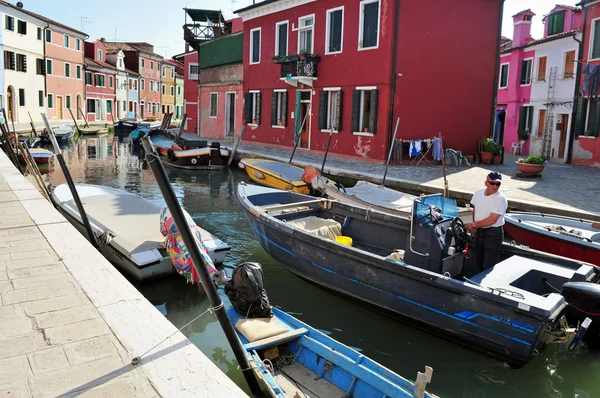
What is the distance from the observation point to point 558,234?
761cm

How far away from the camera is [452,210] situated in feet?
19.4

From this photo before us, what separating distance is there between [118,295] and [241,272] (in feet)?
4.22

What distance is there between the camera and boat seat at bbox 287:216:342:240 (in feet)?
23.6

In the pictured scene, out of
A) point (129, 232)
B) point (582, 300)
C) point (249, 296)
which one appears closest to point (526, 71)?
point (582, 300)

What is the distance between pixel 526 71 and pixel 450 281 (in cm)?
2024

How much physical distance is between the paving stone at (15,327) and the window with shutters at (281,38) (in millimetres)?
18250

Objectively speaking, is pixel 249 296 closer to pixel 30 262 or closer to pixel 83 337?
pixel 83 337

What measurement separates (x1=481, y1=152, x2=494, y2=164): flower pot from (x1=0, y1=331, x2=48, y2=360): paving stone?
52.0ft

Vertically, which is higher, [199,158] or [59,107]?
[59,107]

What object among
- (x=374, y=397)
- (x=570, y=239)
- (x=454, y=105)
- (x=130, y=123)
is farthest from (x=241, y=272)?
(x=130, y=123)

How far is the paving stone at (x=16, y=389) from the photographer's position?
106 inches

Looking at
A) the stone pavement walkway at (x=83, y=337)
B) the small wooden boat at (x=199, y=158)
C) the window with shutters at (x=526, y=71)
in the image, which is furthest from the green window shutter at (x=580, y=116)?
the stone pavement walkway at (x=83, y=337)

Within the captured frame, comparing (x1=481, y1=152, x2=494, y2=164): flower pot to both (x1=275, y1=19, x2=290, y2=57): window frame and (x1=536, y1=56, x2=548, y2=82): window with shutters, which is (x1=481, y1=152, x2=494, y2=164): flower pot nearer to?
(x1=536, y1=56, x2=548, y2=82): window with shutters

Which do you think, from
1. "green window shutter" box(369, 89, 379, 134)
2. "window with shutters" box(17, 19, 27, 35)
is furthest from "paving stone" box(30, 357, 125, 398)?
"window with shutters" box(17, 19, 27, 35)
